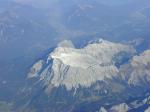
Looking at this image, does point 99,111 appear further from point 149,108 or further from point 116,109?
point 149,108

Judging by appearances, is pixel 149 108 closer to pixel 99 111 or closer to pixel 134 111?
pixel 134 111

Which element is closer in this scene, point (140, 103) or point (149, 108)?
point (149, 108)

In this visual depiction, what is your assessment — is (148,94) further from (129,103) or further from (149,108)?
(149,108)

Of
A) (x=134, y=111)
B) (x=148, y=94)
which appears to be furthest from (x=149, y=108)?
(x=148, y=94)

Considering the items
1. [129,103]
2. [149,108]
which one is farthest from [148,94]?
[149,108]

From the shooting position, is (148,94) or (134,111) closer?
(134,111)

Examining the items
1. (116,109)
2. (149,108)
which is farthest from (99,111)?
(149,108)
